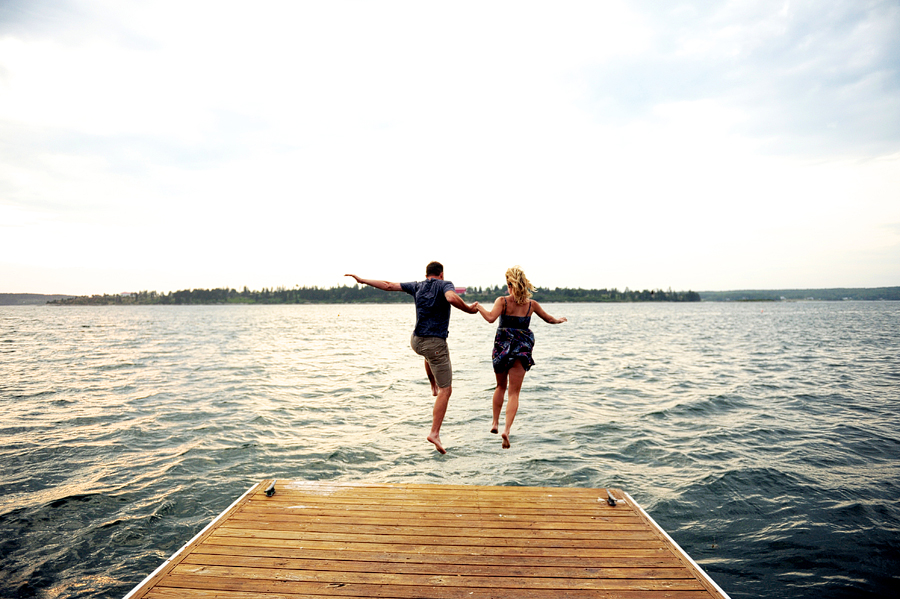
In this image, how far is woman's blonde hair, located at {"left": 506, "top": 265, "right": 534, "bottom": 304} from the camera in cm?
859

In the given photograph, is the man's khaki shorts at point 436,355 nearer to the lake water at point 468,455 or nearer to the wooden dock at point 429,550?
the wooden dock at point 429,550

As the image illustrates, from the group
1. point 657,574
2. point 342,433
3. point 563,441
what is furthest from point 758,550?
point 342,433

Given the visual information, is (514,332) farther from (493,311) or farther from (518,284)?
(518,284)

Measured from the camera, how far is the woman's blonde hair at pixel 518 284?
8.59 metres

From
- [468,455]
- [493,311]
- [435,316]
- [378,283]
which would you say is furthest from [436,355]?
[468,455]

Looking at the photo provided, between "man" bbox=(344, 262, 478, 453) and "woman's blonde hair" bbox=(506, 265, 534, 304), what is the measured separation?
2.80 ft

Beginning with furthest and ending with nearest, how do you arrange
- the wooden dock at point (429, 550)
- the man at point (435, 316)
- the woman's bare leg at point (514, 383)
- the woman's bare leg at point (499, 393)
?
the woman's bare leg at point (499, 393)
the woman's bare leg at point (514, 383)
the man at point (435, 316)
the wooden dock at point (429, 550)

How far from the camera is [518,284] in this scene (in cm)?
859

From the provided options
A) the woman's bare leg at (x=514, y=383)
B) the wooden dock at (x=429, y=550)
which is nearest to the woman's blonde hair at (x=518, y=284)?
the woman's bare leg at (x=514, y=383)

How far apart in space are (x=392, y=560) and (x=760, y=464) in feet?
36.8

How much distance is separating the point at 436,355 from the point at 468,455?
6033 millimetres

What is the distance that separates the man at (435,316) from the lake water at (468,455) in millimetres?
3765

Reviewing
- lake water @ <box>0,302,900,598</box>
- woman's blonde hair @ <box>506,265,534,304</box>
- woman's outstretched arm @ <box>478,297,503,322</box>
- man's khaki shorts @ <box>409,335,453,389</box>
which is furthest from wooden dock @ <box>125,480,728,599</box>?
woman's blonde hair @ <box>506,265,534,304</box>

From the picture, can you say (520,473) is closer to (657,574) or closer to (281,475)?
(281,475)
